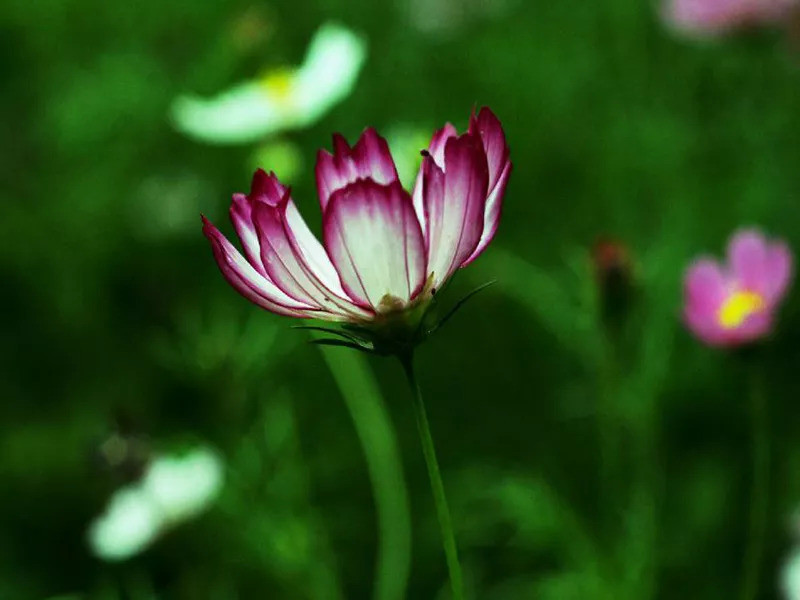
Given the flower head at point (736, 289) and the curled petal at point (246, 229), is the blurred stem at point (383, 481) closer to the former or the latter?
the flower head at point (736, 289)

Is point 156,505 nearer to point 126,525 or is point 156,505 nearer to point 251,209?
point 126,525

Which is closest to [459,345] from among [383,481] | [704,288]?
[383,481]

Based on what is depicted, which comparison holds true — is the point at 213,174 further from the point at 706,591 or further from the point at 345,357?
the point at 706,591

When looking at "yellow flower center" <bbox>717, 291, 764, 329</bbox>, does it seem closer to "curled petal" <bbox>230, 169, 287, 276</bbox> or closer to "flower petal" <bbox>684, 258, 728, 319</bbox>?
"flower petal" <bbox>684, 258, 728, 319</bbox>

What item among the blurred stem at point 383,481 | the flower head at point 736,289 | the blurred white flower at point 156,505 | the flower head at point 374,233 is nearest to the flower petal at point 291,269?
the flower head at point 374,233

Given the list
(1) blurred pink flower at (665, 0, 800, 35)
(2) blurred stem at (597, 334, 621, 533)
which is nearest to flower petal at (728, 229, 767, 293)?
(2) blurred stem at (597, 334, 621, 533)
